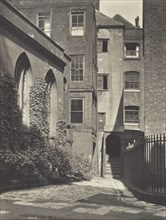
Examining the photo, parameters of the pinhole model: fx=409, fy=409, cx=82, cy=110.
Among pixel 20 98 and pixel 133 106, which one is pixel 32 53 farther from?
pixel 133 106

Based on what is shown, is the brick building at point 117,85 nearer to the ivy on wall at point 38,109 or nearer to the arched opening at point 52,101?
the arched opening at point 52,101

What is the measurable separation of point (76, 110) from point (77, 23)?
670 cm

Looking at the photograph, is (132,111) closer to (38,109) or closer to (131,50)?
(131,50)

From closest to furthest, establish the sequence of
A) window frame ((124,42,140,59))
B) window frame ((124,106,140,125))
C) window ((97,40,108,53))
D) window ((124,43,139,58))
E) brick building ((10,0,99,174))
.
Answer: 1. brick building ((10,0,99,174))
2. window frame ((124,106,140,125))
3. window ((97,40,108,53))
4. window frame ((124,42,140,59))
5. window ((124,43,139,58))

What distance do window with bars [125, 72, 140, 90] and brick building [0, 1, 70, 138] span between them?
47.6 ft

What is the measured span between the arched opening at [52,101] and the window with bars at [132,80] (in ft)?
50.3

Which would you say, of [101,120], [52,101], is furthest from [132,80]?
[52,101]

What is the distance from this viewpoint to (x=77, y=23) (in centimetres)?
3108

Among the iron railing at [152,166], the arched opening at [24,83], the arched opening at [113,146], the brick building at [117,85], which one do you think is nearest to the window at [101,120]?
the brick building at [117,85]

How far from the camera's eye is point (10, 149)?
1586 centimetres

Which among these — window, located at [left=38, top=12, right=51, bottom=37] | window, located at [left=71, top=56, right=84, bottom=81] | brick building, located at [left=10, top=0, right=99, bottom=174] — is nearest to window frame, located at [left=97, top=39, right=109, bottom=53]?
brick building, located at [left=10, top=0, right=99, bottom=174]

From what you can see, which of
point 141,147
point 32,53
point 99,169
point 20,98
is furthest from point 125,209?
point 99,169

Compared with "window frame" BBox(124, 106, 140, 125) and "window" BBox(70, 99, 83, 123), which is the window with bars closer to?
"window frame" BBox(124, 106, 140, 125)

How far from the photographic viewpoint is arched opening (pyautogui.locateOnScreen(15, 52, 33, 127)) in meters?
19.0
